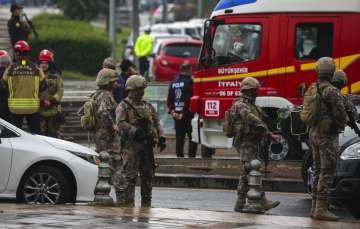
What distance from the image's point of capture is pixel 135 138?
14.7 m

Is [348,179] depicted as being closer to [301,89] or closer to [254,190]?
[254,190]

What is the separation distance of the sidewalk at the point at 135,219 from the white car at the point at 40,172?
2.05ft

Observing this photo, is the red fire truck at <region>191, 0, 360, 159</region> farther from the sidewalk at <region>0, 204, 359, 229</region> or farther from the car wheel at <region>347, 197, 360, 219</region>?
the sidewalk at <region>0, 204, 359, 229</region>

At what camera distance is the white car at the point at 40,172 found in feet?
49.9

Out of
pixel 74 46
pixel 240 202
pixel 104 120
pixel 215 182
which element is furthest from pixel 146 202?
pixel 74 46

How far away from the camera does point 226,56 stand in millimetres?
21281

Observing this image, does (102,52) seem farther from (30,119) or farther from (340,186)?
(340,186)

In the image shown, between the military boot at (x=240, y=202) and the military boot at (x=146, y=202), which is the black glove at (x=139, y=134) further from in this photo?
the military boot at (x=240, y=202)

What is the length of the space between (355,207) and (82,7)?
38.3 m

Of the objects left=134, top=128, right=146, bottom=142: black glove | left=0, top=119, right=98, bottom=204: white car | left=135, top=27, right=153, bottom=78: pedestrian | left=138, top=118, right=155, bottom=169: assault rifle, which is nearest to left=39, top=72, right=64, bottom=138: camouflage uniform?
left=0, top=119, right=98, bottom=204: white car

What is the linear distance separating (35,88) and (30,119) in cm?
56

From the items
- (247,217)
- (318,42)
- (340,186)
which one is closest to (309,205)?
(340,186)

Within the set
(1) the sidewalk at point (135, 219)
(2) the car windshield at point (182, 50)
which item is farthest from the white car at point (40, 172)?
(2) the car windshield at point (182, 50)

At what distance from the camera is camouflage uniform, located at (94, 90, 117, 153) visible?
16234mm
